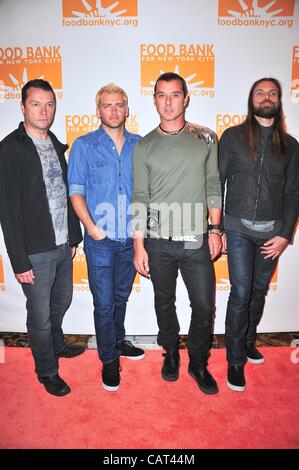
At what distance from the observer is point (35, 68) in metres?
3.00

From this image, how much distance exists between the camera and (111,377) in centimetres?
256

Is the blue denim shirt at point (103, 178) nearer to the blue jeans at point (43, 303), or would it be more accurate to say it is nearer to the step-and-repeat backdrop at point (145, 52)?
the blue jeans at point (43, 303)

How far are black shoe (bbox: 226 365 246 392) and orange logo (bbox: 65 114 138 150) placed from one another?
2.13 metres

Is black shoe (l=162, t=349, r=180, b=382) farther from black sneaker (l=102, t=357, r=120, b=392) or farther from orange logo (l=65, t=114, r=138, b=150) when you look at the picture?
orange logo (l=65, t=114, r=138, b=150)

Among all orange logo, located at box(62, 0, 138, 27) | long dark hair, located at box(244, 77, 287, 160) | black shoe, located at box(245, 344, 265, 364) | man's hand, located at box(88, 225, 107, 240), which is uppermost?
orange logo, located at box(62, 0, 138, 27)

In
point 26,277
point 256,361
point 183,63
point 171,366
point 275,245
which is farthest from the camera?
point 183,63

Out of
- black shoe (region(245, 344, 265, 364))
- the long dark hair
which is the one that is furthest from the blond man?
black shoe (region(245, 344, 265, 364))

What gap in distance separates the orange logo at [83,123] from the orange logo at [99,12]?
2.41ft

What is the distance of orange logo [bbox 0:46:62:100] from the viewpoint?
2.96 m

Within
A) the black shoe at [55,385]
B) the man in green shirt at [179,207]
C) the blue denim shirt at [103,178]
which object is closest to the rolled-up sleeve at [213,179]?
the man in green shirt at [179,207]

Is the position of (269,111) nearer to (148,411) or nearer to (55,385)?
(148,411)

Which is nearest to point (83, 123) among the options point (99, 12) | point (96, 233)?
point (99, 12)

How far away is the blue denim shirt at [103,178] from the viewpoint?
240 centimetres

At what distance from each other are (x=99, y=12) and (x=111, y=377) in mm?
2920
